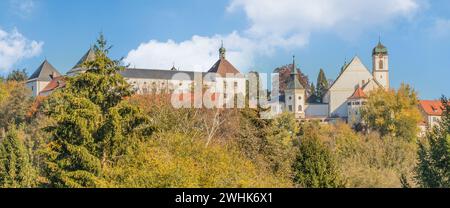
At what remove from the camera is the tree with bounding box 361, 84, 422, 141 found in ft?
208

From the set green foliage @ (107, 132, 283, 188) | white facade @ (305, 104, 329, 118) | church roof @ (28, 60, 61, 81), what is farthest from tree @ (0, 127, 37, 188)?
white facade @ (305, 104, 329, 118)

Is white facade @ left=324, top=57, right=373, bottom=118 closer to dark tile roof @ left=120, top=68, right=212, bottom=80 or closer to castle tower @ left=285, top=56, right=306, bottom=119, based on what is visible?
castle tower @ left=285, top=56, right=306, bottom=119

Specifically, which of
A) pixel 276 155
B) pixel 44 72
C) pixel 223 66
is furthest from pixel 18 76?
pixel 276 155

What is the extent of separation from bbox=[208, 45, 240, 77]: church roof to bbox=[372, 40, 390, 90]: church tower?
56.7 ft

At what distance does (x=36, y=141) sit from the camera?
40906 mm

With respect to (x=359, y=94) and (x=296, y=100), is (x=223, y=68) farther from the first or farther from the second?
(x=359, y=94)

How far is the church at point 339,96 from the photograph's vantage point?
7856cm

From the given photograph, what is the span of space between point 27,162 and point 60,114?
11352mm

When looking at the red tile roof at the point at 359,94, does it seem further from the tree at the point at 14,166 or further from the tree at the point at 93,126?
the tree at the point at 93,126

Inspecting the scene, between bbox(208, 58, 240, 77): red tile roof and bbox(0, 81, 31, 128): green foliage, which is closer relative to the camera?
bbox(0, 81, 31, 128): green foliage

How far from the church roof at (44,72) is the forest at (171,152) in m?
39.4

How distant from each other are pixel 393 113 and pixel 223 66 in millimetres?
20213

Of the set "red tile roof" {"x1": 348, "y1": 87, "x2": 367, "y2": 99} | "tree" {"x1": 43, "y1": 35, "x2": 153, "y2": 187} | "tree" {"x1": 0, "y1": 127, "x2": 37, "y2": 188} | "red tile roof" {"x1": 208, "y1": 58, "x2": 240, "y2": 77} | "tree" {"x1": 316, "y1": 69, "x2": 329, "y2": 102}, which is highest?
"red tile roof" {"x1": 208, "y1": 58, "x2": 240, "y2": 77}
